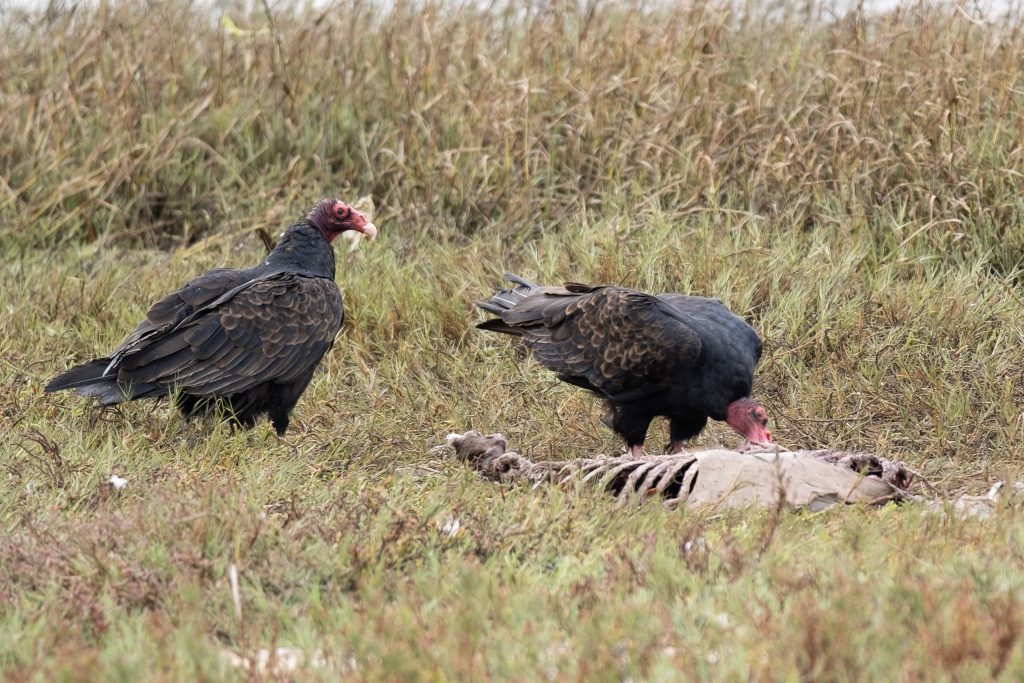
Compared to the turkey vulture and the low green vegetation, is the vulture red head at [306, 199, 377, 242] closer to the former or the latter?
the turkey vulture

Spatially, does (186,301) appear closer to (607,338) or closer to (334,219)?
(334,219)

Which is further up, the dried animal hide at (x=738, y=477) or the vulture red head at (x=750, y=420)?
the dried animal hide at (x=738, y=477)

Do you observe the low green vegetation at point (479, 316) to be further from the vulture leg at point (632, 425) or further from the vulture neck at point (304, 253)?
the vulture neck at point (304, 253)

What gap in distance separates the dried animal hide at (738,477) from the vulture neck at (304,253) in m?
1.45

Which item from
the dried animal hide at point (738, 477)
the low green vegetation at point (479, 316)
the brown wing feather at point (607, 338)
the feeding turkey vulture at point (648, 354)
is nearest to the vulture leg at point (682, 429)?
the feeding turkey vulture at point (648, 354)

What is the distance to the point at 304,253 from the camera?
5.41 m

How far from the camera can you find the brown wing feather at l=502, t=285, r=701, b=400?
15.7ft

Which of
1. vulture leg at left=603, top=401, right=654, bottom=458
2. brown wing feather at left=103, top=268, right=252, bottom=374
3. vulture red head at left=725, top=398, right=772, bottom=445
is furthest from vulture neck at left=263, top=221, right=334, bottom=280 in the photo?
vulture red head at left=725, top=398, right=772, bottom=445

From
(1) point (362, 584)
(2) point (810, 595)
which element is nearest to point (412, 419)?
(1) point (362, 584)

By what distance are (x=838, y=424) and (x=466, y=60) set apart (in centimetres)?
334

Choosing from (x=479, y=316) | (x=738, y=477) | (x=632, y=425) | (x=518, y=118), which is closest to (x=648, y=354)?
(x=632, y=425)

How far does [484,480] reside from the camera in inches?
174

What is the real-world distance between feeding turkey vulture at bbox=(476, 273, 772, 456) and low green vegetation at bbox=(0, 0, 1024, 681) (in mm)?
315

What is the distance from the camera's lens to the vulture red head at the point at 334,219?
5.54 metres
